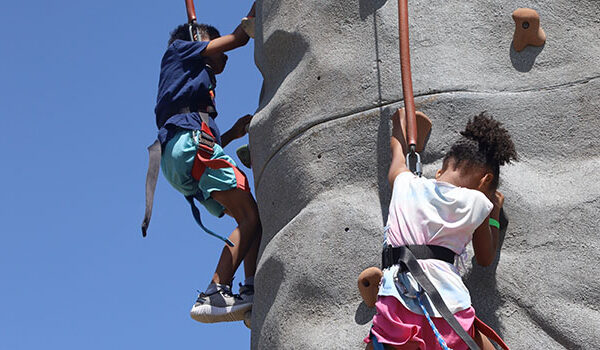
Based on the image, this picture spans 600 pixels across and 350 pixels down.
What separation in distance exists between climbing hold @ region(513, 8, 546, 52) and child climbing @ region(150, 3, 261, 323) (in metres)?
1.81

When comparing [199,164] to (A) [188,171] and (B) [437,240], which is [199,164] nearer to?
(A) [188,171]

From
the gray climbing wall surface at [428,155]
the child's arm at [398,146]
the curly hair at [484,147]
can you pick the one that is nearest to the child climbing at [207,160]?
the gray climbing wall surface at [428,155]

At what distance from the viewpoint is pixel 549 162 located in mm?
5547

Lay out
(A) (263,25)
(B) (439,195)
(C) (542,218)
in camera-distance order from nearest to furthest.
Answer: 1. (B) (439,195)
2. (C) (542,218)
3. (A) (263,25)

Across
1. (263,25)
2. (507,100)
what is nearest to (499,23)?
(507,100)

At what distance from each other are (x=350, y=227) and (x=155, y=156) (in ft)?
5.28

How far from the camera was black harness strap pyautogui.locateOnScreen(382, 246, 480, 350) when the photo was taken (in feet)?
14.9

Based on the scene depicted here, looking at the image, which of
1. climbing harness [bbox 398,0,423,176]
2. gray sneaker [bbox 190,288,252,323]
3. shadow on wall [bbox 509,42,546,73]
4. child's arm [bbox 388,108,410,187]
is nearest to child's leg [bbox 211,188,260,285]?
gray sneaker [bbox 190,288,252,323]

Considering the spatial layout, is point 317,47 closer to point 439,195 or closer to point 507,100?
point 507,100

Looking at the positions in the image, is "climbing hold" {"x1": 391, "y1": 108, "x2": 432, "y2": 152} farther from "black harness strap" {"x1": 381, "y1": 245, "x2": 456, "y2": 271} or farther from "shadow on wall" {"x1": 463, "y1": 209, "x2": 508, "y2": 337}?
"black harness strap" {"x1": 381, "y1": 245, "x2": 456, "y2": 271}

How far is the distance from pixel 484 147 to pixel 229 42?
2407 millimetres

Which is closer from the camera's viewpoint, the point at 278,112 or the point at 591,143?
the point at 591,143

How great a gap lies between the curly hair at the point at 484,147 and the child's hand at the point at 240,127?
251 cm

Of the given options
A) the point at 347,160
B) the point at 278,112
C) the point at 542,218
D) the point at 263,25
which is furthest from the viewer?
the point at 263,25
